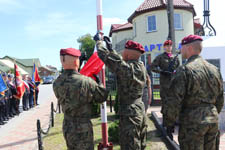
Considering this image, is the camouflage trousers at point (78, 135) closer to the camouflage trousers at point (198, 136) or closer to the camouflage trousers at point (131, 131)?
the camouflage trousers at point (131, 131)

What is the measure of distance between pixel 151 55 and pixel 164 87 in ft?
53.2

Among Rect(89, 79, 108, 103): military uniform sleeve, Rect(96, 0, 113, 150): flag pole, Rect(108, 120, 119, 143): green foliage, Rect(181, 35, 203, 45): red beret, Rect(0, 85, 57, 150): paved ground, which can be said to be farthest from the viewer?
Rect(0, 85, 57, 150): paved ground

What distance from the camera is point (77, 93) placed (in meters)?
2.88

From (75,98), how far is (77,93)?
0.25ft

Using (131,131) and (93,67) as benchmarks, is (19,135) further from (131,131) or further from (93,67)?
(131,131)

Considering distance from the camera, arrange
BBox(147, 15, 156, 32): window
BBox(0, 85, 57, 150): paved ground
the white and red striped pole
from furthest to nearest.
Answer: BBox(147, 15, 156, 32): window → BBox(0, 85, 57, 150): paved ground → the white and red striped pole

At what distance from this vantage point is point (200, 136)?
2719 mm

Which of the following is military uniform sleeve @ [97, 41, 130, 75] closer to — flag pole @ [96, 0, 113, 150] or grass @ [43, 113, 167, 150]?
flag pole @ [96, 0, 113, 150]

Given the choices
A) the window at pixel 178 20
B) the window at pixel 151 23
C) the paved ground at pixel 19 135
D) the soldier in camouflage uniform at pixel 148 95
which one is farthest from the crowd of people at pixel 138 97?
the window at pixel 178 20

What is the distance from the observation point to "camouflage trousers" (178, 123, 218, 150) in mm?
2713

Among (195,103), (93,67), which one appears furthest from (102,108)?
(195,103)

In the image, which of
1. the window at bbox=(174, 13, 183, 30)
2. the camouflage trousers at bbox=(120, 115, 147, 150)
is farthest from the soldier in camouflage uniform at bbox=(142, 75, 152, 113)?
the window at bbox=(174, 13, 183, 30)

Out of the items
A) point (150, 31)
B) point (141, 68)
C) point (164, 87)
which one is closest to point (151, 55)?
point (150, 31)

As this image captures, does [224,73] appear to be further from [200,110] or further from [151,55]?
[151,55]
